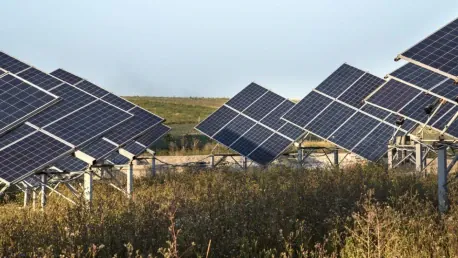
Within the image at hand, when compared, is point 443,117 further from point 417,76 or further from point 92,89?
point 92,89

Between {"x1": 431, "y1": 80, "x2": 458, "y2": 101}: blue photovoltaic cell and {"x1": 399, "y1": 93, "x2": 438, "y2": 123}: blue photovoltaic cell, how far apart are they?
1.64 metres

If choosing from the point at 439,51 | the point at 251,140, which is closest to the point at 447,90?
the point at 439,51

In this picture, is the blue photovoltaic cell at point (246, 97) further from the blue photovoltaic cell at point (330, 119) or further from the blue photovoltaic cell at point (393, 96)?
the blue photovoltaic cell at point (393, 96)

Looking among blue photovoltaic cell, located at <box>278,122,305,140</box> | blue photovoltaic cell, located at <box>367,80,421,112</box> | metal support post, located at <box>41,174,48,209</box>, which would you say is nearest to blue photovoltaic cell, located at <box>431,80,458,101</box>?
blue photovoltaic cell, located at <box>367,80,421,112</box>

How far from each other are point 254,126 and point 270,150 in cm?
213

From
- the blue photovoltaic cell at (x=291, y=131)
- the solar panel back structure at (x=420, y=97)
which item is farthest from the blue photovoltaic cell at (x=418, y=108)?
the blue photovoltaic cell at (x=291, y=131)

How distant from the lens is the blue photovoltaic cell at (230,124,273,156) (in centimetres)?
2264

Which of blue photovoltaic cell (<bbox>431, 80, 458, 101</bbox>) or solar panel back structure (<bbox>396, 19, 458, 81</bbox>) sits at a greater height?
solar panel back structure (<bbox>396, 19, 458, 81</bbox>)

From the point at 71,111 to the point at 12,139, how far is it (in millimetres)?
2032

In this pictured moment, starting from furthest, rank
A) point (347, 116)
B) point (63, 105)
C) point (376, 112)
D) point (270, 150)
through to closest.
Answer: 1. point (270, 150)
2. point (376, 112)
3. point (347, 116)
4. point (63, 105)

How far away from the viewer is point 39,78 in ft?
46.2

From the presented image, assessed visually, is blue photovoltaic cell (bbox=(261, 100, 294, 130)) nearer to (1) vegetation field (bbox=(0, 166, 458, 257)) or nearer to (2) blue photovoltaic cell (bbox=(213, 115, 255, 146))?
(2) blue photovoltaic cell (bbox=(213, 115, 255, 146))

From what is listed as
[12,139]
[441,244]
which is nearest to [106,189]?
[12,139]

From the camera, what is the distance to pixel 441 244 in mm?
7371
